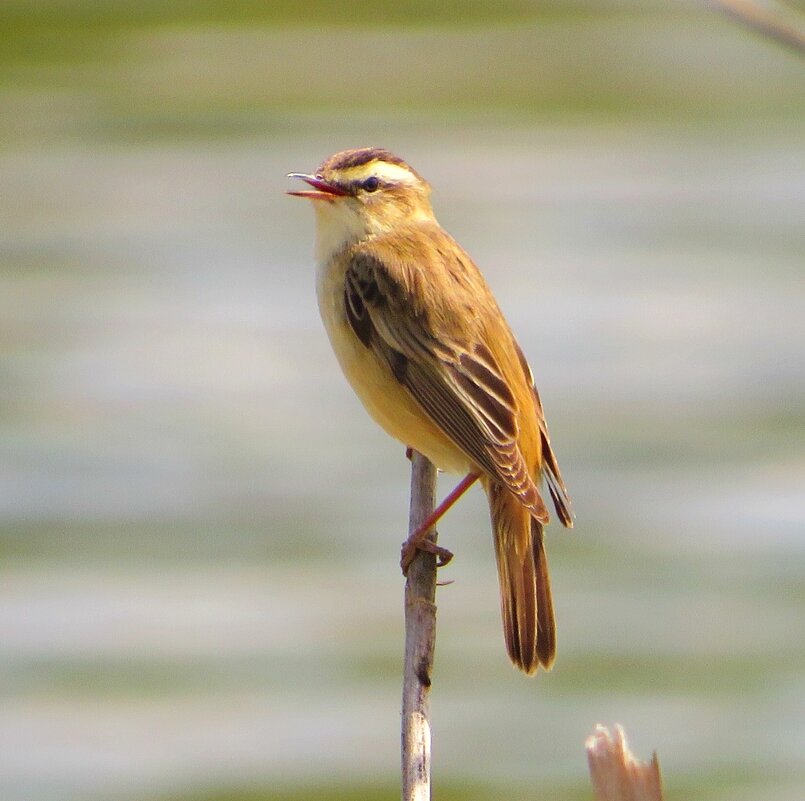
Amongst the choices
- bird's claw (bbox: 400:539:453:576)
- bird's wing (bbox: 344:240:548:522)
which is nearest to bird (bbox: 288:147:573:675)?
bird's wing (bbox: 344:240:548:522)

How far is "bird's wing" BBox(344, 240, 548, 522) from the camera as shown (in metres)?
4.94

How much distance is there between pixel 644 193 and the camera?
44.6ft

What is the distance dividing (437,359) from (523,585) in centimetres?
68

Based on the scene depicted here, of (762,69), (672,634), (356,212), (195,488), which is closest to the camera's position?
(356,212)

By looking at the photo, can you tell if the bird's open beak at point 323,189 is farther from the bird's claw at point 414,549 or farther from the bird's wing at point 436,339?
the bird's claw at point 414,549

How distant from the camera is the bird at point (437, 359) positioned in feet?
15.7

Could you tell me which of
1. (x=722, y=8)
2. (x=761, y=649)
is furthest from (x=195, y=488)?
(x=722, y=8)

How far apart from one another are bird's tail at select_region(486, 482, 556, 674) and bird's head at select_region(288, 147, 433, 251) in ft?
2.94

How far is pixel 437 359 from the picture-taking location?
16.5 ft

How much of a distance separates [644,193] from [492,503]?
903 cm

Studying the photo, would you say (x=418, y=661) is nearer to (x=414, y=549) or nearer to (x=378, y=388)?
(x=414, y=549)

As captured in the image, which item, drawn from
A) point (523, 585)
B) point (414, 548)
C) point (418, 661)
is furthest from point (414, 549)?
point (418, 661)

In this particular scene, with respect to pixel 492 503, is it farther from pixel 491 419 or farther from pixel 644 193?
pixel 644 193

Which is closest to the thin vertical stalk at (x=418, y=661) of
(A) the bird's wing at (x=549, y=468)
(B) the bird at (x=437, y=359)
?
(B) the bird at (x=437, y=359)
